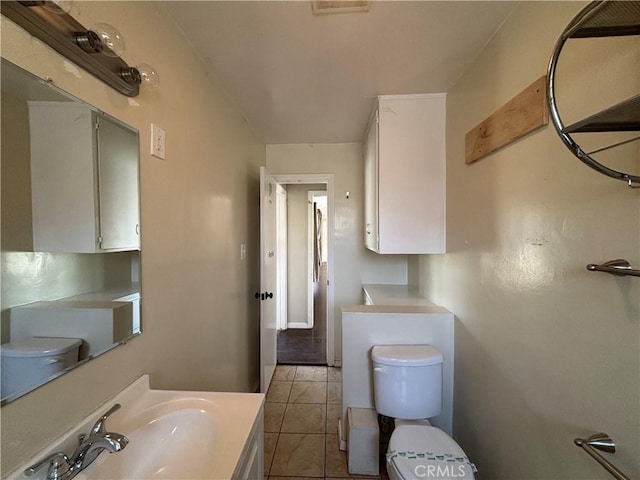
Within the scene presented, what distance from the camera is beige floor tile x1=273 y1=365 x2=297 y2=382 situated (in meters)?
2.85

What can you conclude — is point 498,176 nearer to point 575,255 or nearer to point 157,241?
point 575,255

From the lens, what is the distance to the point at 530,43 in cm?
108

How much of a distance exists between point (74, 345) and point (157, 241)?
1.49ft

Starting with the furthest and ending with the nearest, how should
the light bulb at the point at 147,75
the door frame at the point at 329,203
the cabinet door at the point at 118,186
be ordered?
the door frame at the point at 329,203 → the light bulb at the point at 147,75 → the cabinet door at the point at 118,186

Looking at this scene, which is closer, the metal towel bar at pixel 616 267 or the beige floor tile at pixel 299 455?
the metal towel bar at pixel 616 267

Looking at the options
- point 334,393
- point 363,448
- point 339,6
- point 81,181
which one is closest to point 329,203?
point 334,393

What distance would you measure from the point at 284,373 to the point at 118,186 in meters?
2.61

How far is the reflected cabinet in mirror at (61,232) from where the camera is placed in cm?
60

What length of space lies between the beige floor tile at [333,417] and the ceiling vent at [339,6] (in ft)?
8.25

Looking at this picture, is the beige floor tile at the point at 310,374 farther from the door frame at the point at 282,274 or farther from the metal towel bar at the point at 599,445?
the metal towel bar at the point at 599,445

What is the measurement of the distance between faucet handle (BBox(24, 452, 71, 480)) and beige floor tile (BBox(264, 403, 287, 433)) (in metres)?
1.70

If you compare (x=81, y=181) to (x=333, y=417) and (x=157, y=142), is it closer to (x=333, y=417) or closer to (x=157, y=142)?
(x=157, y=142)

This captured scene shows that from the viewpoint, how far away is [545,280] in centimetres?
100

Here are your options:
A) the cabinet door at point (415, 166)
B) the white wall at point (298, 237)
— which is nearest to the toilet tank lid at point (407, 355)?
the cabinet door at point (415, 166)
